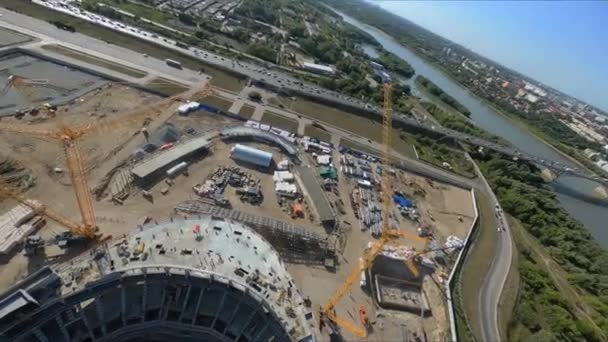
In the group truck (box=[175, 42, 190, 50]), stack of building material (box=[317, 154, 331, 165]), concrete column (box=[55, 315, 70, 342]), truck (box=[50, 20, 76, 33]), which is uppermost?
truck (box=[175, 42, 190, 50])

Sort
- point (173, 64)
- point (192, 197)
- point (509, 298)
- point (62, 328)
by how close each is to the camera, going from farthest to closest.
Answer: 1. point (173, 64)
2. point (192, 197)
3. point (509, 298)
4. point (62, 328)

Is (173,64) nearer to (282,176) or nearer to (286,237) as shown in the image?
(282,176)

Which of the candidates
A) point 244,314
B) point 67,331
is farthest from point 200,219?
point 67,331

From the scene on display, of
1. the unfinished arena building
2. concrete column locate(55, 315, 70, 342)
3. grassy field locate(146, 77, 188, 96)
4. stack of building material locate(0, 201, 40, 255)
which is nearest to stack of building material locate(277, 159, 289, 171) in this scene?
the unfinished arena building

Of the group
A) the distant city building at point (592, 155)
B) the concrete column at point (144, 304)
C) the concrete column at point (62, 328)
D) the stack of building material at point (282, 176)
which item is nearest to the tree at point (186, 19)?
the stack of building material at point (282, 176)

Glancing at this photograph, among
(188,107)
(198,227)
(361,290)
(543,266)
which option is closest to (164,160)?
(198,227)

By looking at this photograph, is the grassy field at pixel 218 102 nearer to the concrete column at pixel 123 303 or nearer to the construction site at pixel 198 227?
the construction site at pixel 198 227

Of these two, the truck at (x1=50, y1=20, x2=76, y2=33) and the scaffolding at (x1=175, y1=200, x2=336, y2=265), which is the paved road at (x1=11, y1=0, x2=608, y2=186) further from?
the scaffolding at (x1=175, y1=200, x2=336, y2=265)
